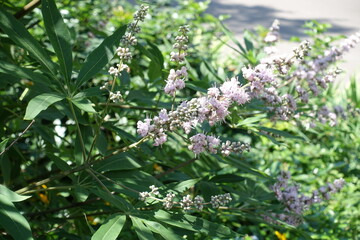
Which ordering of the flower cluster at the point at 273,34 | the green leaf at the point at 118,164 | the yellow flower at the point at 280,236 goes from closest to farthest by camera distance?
the green leaf at the point at 118,164 < the flower cluster at the point at 273,34 < the yellow flower at the point at 280,236

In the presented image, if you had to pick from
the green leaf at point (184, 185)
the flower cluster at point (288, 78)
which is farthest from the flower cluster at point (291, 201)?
the green leaf at point (184, 185)

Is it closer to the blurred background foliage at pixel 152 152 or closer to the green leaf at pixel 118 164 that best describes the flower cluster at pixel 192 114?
the blurred background foliage at pixel 152 152

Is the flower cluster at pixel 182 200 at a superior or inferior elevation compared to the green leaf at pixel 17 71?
inferior

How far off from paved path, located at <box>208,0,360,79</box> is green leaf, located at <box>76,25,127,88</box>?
8.86 m

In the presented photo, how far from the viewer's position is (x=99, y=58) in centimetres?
190

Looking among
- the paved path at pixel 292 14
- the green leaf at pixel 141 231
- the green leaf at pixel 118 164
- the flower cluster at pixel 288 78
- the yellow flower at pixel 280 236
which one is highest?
the flower cluster at pixel 288 78

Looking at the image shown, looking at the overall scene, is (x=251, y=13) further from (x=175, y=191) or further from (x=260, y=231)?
(x=175, y=191)

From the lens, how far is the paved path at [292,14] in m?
11.2

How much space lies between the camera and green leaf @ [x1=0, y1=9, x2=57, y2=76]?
177 centimetres

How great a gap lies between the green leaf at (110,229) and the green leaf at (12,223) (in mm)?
198

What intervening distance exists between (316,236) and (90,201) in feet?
6.76

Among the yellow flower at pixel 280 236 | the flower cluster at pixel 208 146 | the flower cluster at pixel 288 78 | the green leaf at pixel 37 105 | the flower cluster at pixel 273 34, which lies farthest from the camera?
the yellow flower at pixel 280 236

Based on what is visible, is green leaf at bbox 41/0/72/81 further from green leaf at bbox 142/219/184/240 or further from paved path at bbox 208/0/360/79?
paved path at bbox 208/0/360/79

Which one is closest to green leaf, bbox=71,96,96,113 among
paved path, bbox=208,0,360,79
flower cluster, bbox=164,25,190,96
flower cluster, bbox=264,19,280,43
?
flower cluster, bbox=164,25,190,96
